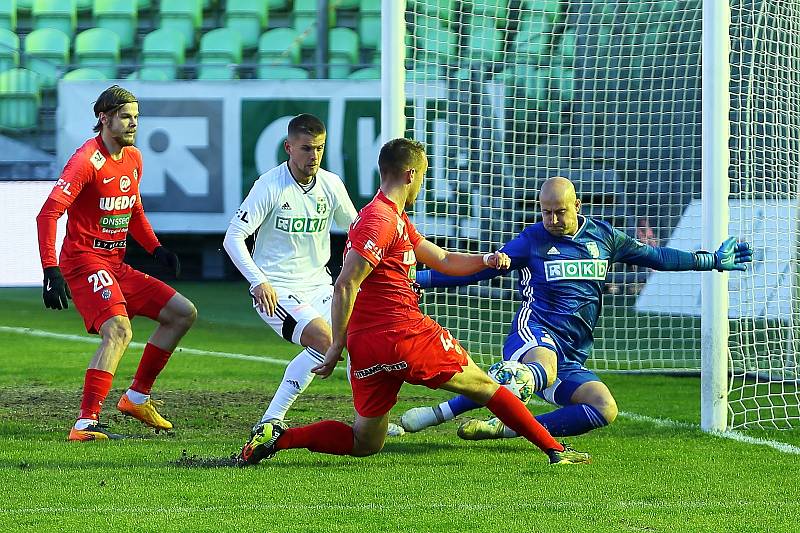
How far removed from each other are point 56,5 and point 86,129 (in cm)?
441

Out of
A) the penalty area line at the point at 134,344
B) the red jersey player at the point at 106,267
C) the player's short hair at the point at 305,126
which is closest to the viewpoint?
the player's short hair at the point at 305,126

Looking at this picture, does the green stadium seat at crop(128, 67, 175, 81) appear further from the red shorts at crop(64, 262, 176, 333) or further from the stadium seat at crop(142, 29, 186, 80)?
the red shorts at crop(64, 262, 176, 333)

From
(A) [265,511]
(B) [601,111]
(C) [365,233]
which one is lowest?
(A) [265,511]

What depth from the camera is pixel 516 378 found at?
240 inches

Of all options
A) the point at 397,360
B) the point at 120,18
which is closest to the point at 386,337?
the point at 397,360

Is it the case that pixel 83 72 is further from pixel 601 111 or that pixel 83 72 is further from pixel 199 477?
pixel 199 477

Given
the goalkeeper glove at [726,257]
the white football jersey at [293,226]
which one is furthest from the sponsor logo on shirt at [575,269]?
the white football jersey at [293,226]

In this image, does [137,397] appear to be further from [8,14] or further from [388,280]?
[8,14]

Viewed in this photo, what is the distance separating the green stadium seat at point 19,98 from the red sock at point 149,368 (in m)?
13.4

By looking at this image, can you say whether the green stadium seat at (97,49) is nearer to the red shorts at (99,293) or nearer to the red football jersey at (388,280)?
the red shorts at (99,293)

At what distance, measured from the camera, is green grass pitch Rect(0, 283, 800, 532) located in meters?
4.77

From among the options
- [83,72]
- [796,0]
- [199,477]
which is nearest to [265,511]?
[199,477]

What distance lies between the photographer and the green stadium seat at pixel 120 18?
21.2 meters

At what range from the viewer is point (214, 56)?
67.6 ft
